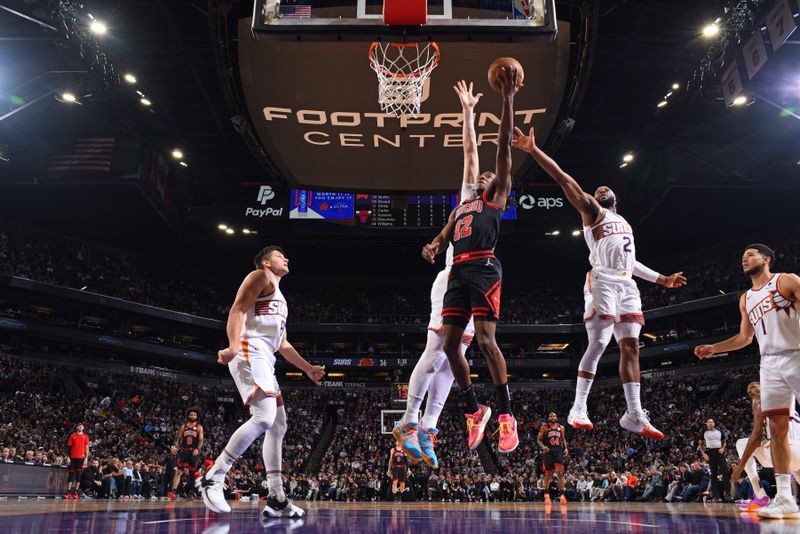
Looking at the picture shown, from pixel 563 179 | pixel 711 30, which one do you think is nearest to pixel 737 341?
pixel 563 179

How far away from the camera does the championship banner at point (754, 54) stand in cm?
1478

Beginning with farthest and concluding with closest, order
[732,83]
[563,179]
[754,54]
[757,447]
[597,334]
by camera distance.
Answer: [732,83] → [754,54] → [757,447] → [597,334] → [563,179]

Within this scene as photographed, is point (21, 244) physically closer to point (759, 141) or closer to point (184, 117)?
point (184, 117)

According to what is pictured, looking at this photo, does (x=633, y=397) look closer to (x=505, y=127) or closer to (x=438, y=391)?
(x=438, y=391)

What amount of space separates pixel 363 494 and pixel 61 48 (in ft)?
58.5

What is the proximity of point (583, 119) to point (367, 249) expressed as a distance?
47.0ft

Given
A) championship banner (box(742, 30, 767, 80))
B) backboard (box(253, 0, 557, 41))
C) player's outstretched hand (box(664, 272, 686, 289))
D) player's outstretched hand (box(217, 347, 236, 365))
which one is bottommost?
player's outstretched hand (box(217, 347, 236, 365))

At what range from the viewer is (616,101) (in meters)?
22.0

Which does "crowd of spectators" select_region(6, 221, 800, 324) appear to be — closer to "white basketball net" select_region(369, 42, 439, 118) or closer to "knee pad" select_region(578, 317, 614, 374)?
"white basketball net" select_region(369, 42, 439, 118)

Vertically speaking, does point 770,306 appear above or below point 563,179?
below

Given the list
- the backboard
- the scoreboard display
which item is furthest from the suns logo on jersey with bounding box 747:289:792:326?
the scoreboard display

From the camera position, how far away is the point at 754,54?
1516 cm

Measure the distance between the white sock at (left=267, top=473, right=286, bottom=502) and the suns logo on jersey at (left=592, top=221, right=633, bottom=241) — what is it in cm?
425

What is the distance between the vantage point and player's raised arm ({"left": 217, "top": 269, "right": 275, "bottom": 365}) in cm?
555
